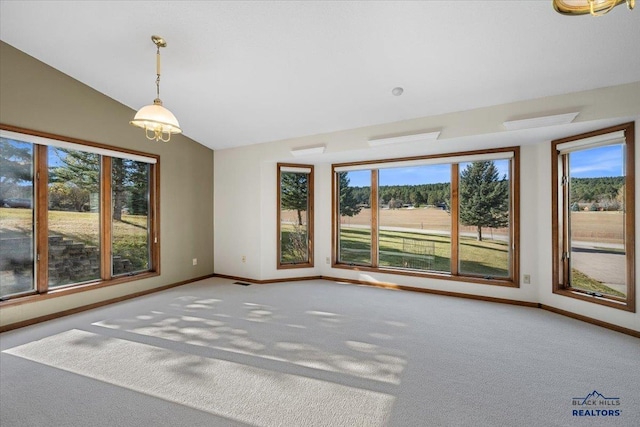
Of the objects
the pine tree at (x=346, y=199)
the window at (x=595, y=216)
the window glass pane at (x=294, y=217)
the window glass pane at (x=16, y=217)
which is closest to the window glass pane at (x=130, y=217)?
the window glass pane at (x=16, y=217)

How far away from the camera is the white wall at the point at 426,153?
3158 mm

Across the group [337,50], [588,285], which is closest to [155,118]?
[337,50]

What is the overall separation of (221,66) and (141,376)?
308 centimetres

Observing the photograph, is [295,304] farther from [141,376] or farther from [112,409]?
[112,409]

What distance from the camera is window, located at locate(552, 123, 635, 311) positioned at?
3.12m

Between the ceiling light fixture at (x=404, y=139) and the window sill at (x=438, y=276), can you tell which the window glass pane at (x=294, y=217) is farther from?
the ceiling light fixture at (x=404, y=139)

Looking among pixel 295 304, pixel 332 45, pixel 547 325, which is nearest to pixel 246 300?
pixel 295 304

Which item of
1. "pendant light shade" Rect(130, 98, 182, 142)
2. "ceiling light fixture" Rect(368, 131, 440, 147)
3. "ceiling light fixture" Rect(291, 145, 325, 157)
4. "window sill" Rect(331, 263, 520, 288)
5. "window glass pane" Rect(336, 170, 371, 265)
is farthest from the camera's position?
"window glass pane" Rect(336, 170, 371, 265)

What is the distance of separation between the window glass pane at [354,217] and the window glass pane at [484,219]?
60.6 inches

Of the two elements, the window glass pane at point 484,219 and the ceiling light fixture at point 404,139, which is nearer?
the ceiling light fixture at point 404,139

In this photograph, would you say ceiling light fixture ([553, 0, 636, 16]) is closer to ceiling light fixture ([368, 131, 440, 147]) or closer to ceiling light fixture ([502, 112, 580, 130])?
ceiling light fixture ([502, 112, 580, 130])

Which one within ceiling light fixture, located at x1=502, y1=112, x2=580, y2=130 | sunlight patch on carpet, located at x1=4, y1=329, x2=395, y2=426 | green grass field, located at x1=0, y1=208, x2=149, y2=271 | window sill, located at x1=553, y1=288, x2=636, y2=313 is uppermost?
ceiling light fixture, located at x1=502, y1=112, x2=580, y2=130

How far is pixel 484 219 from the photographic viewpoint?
4.44 metres

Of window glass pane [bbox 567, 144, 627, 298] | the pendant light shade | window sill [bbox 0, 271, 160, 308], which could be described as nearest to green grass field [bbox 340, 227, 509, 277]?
window glass pane [bbox 567, 144, 627, 298]
